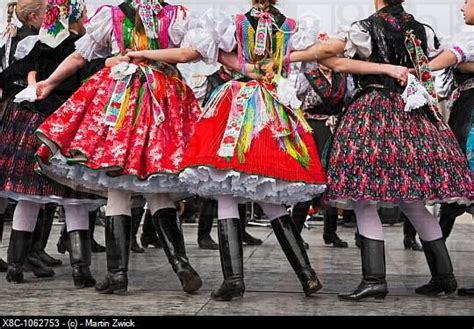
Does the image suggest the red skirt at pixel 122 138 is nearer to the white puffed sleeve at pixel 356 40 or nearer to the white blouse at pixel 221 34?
the white blouse at pixel 221 34

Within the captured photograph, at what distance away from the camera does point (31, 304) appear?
358 centimetres

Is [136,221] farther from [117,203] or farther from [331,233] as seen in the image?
[117,203]

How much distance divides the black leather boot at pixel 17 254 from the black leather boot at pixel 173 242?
0.79 meters

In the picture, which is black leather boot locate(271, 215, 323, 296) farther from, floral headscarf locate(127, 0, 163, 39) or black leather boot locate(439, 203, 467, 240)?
floral headscarf locate(127, 0, 163, 39)

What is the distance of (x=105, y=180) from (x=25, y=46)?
40.1 inches

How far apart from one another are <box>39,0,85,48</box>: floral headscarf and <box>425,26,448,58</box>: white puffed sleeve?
176 cm

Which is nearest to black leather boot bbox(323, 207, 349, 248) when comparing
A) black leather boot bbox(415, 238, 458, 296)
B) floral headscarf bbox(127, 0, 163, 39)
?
black leather boot bbox(415, 238, 458, 296)

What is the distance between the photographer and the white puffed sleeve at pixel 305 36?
374 centimetres

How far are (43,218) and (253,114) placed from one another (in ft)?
6.49

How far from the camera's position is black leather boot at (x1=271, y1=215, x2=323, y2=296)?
3697mm

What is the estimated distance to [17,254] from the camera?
14.0 ft

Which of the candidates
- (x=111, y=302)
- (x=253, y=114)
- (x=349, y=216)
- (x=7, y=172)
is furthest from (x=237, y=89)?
(x=349, y=216)

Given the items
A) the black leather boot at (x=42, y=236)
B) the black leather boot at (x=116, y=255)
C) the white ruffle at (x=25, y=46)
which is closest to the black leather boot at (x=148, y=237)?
the black leather boot at (x=42, y=236)

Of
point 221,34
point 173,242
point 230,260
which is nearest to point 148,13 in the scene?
point 221,34
